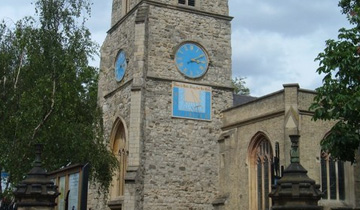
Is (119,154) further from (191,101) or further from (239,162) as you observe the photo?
(239,162)

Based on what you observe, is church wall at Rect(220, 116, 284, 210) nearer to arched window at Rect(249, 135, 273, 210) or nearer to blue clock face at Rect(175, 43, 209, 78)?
arched window at Rect(249, 135, 273, 210)

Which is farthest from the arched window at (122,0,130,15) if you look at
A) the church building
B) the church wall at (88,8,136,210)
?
the church wall at (88,8,136,210)

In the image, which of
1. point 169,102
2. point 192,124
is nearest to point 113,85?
point 169,102

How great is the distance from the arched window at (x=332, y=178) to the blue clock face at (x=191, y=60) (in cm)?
811

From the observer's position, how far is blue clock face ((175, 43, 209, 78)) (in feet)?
94.0

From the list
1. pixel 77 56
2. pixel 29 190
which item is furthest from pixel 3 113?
pixel 29 190

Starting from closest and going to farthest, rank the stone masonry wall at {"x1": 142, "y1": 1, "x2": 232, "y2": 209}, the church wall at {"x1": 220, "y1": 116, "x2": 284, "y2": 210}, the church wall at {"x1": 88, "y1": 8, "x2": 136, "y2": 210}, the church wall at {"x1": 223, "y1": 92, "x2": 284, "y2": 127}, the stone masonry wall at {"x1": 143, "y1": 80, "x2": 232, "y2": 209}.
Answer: the church wall at {"x1": 223, "y1": 92, "x2": 284, "y2": 127} → the church wall at {"x1": 220, "y1": 116, "x2": 284, "y2": 210} → the stone masonry wall at {"x1": 143, "y1": 80, "x2": 232, "y2": 209} → the stone masonry wall at {"x1": 142, "y1": 1, "x2": 232, "y2": 209} → the church wall at {"x1": 88, "y1": 8, "x2": 136, "y2": 210}

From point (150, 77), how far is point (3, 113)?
831cm

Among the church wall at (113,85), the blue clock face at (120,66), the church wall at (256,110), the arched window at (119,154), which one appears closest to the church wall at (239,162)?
the church wall at (256,110)

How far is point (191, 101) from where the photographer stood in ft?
92.9

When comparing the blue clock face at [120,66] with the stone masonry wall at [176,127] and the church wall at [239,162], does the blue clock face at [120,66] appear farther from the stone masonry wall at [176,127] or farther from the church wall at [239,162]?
the church wall at [239,162]

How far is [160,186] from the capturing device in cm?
2659

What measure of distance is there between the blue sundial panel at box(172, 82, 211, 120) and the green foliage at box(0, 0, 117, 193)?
5.13 m

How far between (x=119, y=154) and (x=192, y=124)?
4.44 m
